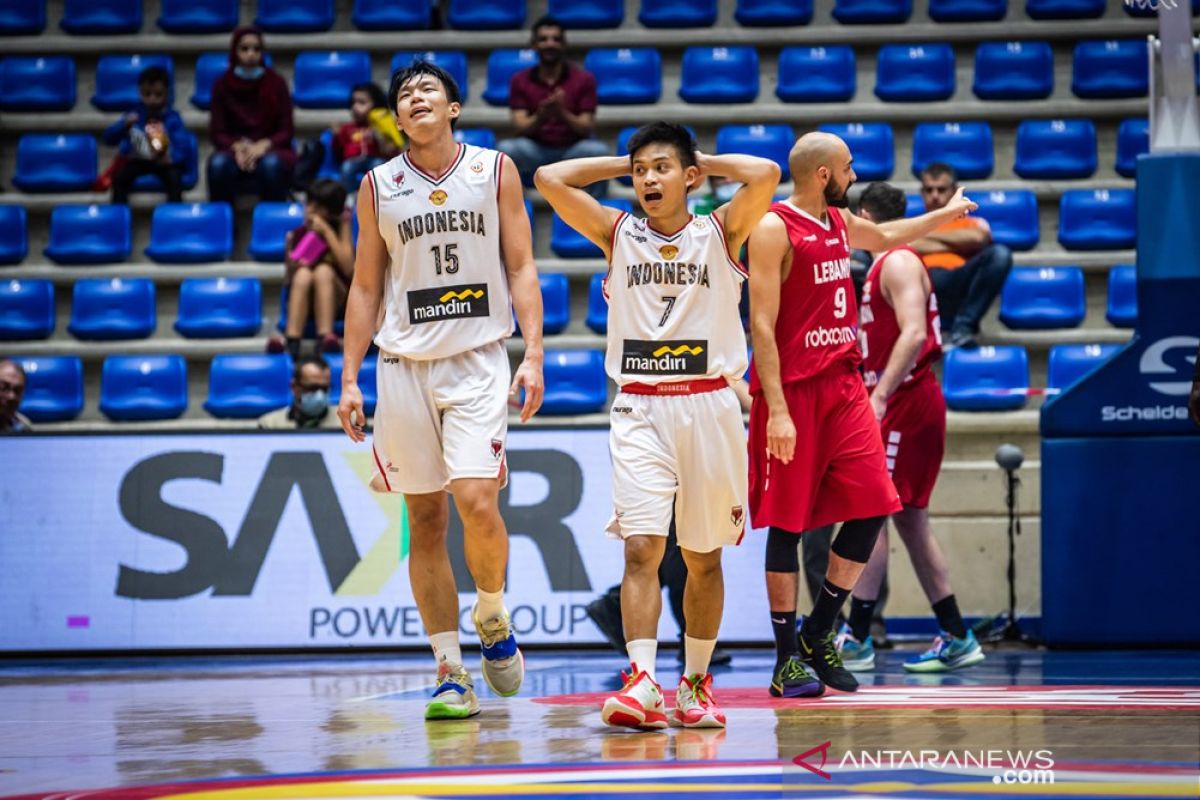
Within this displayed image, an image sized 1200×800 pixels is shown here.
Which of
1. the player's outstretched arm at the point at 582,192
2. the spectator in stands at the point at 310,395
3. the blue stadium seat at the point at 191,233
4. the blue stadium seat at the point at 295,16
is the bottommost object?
the spectator in stands at the point at 310,395

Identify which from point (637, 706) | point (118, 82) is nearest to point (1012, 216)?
point (118, 82)

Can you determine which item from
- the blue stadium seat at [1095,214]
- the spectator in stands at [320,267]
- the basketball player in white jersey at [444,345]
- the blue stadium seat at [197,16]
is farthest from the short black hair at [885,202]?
the blue stadium seat at [197,16]

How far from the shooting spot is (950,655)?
8.12 meters

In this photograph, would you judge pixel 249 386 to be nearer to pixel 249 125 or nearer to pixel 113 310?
pixel 113 310

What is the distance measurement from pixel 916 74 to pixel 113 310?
7.17m

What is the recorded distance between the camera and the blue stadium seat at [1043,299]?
40.2ft

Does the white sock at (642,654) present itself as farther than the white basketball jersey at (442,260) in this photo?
No

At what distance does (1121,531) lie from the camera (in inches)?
364

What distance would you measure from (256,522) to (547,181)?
15.2 ft

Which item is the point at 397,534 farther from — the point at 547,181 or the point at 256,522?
the point at 547,181

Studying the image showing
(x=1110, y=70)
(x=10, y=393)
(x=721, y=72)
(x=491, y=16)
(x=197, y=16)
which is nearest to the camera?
(x=10, y=393)

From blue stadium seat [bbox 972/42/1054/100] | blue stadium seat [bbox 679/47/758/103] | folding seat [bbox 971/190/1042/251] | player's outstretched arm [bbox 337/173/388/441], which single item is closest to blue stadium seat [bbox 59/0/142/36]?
blue stadium seat [bbox 679/47/758/103]

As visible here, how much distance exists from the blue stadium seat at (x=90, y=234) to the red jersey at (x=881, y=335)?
297 inches

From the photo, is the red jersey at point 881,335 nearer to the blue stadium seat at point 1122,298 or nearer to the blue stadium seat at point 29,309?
the blue stadium seat at point 1122,298
